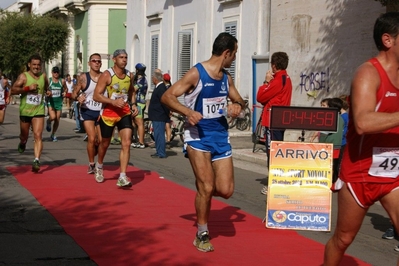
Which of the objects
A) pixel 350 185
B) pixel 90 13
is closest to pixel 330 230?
pixel 350 185

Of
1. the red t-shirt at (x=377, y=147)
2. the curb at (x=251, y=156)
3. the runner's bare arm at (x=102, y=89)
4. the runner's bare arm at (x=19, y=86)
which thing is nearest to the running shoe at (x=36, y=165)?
the runner's bare arm at (x=19, y=86)

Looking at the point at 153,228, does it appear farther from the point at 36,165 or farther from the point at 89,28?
the point at 89,28

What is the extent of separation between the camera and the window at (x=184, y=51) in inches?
1176

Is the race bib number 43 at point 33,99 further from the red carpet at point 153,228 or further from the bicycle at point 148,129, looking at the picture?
the bicycle at point 148,129

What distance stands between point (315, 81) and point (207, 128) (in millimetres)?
11849

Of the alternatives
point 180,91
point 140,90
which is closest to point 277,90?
point 180,91

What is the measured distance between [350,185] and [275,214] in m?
3.51

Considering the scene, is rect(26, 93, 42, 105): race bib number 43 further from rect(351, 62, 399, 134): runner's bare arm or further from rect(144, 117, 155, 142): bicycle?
rect(351, 62, 399, 134): runner's bare arm

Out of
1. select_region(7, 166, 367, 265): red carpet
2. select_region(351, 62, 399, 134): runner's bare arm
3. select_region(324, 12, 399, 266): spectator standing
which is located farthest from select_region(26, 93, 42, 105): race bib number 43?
select_region(351, 62, 399, 134): runner's bare arm

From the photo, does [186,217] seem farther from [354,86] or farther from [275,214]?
[354,86]

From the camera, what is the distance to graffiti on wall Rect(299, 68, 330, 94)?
1846cm

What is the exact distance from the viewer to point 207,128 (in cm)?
752

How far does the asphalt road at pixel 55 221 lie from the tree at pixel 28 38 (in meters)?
31.6

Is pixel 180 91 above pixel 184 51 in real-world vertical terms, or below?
below
